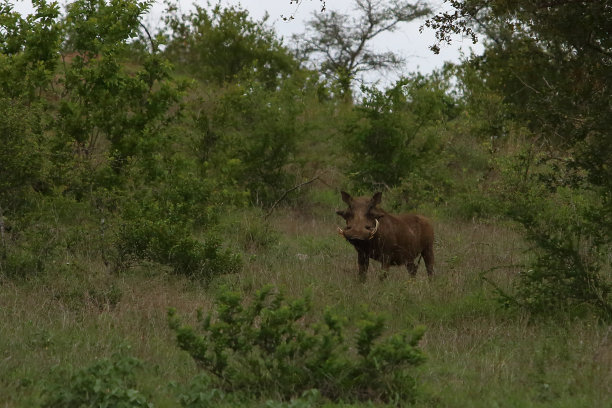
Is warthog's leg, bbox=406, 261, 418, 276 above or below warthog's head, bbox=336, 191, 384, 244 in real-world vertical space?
below

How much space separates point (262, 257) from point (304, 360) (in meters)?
5.69

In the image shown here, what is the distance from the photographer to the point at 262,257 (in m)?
11.8

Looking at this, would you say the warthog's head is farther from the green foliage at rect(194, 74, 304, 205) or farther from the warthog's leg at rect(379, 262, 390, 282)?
the green foliage at rect(194, 74, 304, 205)

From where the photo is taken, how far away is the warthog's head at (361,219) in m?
9.51

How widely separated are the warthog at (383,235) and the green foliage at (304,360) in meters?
3.37

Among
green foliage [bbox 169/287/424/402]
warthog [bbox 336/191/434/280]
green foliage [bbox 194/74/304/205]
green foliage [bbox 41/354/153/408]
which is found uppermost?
green foliage [bbox 194/74/304/205]

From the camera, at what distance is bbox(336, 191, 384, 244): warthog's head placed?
9.51 meters

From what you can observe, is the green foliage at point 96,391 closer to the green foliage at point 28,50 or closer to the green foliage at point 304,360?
the green foliage at point 304,360

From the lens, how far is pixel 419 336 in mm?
5883

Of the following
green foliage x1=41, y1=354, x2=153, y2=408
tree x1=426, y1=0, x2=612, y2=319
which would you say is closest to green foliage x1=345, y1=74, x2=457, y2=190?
tree x1=426, y1=0, x2=612, y2=319

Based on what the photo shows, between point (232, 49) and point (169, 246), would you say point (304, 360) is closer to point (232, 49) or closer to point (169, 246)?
point (169, 246)

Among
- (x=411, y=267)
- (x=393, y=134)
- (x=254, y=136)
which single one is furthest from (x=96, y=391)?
(x=393, y=134)

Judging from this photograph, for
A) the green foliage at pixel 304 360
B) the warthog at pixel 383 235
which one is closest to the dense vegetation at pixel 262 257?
the green foliage at pixel 304 360

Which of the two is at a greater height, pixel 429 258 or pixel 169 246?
pixel 429 258
